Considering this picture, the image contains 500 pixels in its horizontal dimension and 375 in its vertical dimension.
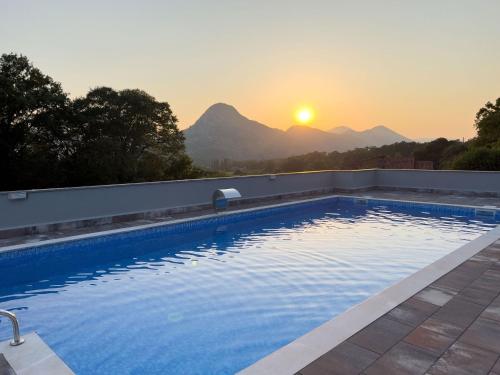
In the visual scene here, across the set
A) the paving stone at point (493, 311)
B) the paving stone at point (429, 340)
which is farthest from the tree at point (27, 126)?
the paving stone at point (493, 311)

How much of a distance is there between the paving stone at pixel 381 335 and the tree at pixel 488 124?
26235 millimetres

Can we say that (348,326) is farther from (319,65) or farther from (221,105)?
(221,105)

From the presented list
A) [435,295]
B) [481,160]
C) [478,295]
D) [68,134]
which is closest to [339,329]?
[435,295]

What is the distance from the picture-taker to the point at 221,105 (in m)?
88.9

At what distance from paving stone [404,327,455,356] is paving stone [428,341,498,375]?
0.05m

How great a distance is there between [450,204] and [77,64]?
15.7m

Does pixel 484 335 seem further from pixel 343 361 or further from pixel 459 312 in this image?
pixel 343 361

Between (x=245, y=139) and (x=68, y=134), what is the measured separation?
6165 cm

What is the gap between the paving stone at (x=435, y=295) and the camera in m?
3.54

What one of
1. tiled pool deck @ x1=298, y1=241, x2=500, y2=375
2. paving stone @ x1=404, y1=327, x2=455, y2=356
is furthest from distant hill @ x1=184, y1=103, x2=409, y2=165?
paving stone @ x1=404, y1=327, x2=455, y2=356

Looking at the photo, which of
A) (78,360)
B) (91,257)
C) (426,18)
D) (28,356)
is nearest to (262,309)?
(78,360)

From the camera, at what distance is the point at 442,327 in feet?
9.86

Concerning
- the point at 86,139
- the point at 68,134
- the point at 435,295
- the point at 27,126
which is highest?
the point at 27,126

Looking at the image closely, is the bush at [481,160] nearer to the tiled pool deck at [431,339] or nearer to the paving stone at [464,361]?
the tiled pool deck at [431,339]
